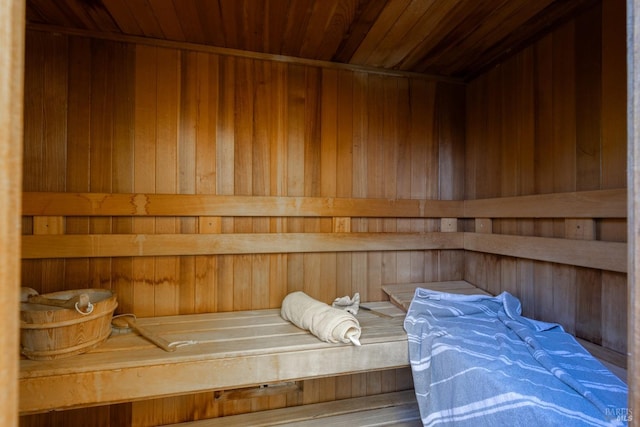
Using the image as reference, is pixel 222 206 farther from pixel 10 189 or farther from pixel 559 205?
pixel 559 205

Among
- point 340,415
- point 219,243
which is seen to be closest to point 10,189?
point 219,243

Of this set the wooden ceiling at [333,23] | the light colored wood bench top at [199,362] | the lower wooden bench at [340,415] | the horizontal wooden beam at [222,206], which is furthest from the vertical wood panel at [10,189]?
the lower wooden bench at [340,415]

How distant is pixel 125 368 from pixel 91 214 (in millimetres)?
830

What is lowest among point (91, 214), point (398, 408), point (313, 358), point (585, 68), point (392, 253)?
point (398, 408)

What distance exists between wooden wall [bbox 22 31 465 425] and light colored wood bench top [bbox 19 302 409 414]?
0.34 metres

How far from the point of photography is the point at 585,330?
1380mm

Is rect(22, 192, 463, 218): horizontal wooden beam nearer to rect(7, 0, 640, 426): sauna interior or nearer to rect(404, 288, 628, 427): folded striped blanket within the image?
rect(7, 0, 640, 426): sauna interior

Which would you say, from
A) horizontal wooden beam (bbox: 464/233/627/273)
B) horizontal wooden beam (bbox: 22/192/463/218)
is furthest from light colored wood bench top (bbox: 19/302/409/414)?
horizontal wooden beam (bbox: 464/233/627/273)

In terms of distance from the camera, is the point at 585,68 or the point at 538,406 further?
the point at 585,68

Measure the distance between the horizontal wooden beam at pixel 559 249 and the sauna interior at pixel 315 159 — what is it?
0.04 feet

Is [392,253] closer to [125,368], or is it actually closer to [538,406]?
[538,406]

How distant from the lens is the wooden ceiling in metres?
1.42

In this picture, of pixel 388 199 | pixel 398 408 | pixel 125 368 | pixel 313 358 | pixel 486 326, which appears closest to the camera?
pixel 125 368

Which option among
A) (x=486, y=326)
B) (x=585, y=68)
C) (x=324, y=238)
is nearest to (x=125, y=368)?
(x=324, y=238)
